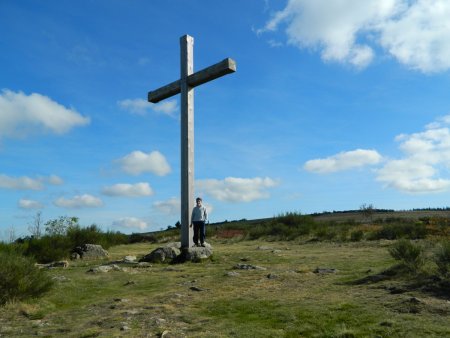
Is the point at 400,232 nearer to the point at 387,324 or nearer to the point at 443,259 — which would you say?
the point at 443,259

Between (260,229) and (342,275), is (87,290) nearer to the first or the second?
(342,275)

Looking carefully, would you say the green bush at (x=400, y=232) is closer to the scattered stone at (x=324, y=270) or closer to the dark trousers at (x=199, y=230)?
the dark trousers at (x=199, y=230)

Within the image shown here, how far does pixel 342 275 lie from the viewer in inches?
301

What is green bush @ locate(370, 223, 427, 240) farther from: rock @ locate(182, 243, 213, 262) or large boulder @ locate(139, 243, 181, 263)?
large boulder @ locate(139, 243, 181, 263)

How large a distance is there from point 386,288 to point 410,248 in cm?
209

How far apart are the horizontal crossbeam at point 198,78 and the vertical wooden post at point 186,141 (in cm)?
26

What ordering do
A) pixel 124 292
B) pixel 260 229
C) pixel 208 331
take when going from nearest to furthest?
pixel 208 331
pixel 124 292
pixel 260 229

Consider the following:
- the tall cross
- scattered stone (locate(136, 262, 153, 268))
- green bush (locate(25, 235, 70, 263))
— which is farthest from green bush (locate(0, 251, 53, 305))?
green bush (locate(25, 235, 70, 263))

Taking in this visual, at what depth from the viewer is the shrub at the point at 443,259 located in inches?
242

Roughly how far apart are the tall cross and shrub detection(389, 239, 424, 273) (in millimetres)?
5078

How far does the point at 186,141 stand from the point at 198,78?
163cm

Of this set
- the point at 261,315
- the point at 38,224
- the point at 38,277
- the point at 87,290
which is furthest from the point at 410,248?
the point at 38,224

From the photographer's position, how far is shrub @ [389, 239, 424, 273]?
7.04 m

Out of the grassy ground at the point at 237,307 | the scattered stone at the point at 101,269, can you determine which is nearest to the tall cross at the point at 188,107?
the scattered stone at the point at 101,269
